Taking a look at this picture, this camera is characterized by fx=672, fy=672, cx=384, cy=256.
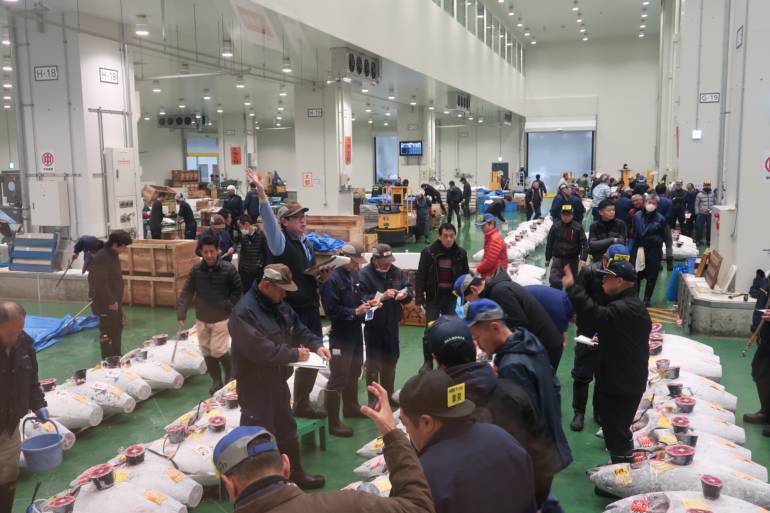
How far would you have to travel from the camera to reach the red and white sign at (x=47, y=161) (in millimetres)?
12055

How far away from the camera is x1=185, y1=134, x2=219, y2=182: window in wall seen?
4431 cm

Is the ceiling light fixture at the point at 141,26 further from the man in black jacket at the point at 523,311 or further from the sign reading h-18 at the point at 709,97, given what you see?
the sign reading h-18 at the point at 709,97

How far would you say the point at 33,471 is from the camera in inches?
217

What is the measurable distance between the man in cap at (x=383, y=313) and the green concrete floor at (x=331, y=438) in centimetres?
59

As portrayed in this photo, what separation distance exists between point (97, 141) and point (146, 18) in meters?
2.41

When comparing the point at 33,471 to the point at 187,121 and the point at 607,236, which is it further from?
the point at 187,121

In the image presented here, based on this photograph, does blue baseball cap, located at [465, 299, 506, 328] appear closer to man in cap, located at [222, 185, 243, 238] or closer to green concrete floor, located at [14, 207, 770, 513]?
green concrete floor, located at [14, 207, 770, 513]

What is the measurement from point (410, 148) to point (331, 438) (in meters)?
21.4

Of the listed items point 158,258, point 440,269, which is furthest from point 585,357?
point 158,258

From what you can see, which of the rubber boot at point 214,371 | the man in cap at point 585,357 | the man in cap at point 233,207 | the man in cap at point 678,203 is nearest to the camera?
the man in cap at point 585,357

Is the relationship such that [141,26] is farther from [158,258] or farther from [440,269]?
[440,269]

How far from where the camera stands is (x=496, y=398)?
122 inches

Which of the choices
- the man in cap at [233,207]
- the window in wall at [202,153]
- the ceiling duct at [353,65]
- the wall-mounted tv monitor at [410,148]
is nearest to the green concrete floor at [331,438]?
the man in cap at [233,207]

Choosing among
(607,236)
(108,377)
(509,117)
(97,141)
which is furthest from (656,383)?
(509,117)
